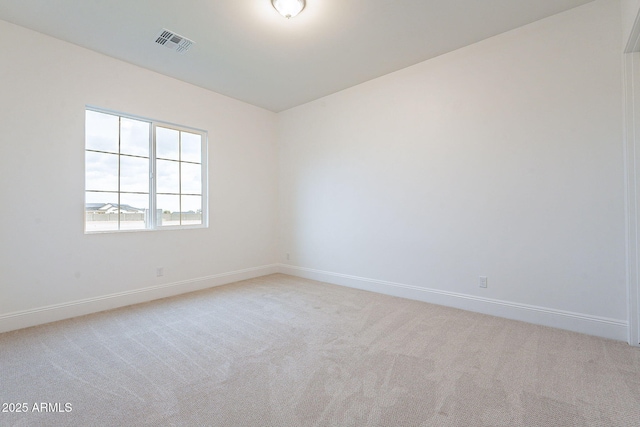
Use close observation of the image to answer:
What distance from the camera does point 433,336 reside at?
2525 millimetres

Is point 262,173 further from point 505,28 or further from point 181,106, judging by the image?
point 505,28

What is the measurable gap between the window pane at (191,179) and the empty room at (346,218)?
0.8 inches

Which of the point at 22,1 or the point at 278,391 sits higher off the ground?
the point at 22,1

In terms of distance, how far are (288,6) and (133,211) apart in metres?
3.04

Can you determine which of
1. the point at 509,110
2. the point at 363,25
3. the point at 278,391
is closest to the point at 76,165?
the point at 278,391

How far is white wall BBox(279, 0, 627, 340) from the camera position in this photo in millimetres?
2516

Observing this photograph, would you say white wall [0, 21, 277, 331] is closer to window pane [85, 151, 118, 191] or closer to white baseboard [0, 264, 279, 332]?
white baseboard [0, 264, 279, 332]

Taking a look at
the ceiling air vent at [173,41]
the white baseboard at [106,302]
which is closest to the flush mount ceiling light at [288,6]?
the ceiling air vent at [173,41]

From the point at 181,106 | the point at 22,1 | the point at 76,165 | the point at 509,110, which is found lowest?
the point at 76,165

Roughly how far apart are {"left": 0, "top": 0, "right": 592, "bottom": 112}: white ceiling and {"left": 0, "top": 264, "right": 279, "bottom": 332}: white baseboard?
284cm

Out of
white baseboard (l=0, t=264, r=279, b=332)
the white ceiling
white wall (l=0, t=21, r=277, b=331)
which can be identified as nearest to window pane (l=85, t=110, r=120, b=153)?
white wall (l=0, t=21, r=277, b=331)

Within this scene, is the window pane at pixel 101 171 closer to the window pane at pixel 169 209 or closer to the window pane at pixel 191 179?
the window pane at pixel 169 209

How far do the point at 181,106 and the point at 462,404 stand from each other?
449 centimetres

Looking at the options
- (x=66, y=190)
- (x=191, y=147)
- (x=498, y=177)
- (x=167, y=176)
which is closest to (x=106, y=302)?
(x=66, y=190)
